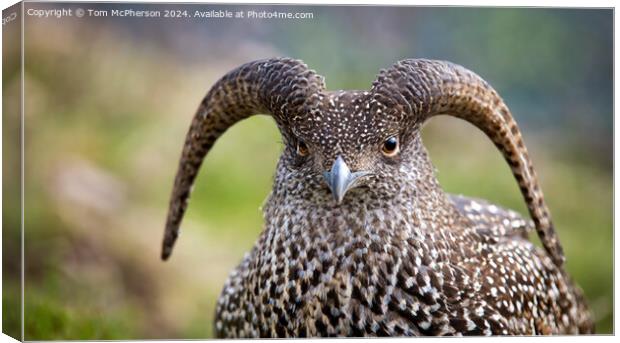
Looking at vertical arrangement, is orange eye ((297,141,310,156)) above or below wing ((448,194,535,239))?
above

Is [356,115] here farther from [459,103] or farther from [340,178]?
[459,103]

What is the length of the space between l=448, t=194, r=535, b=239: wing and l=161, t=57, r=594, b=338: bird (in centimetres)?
30

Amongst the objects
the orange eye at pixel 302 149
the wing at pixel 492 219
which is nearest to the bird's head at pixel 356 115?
the orange eye at pixel 302 149

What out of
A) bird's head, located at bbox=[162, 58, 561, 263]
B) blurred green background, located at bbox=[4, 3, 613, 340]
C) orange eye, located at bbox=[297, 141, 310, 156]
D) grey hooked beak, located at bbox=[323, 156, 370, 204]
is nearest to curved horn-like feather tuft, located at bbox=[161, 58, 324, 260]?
bird's head, located at bbox=[162, 58, 561, 263]

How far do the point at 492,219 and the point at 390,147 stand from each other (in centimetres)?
116

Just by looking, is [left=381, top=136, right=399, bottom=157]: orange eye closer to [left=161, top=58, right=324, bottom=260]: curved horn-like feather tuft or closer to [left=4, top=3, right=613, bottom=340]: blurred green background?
[left=161, top=58, right=324, bottom=260]: curved horn-like feather tuft

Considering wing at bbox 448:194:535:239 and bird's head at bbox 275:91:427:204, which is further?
wing at bbox 448:194:535:239

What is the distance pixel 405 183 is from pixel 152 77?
213 centimetres

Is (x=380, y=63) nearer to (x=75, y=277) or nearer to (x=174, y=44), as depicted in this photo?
(x=174, y=44)

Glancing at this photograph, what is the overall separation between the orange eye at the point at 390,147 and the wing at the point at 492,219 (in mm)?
820

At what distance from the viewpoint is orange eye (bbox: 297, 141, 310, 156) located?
4.84 meters

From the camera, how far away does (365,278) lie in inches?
194

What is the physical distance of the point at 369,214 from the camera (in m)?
→ 4.93

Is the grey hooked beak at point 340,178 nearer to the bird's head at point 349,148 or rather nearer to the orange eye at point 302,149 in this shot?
the bird's head at point 349,148
